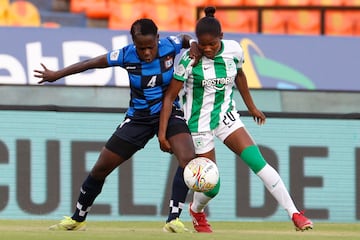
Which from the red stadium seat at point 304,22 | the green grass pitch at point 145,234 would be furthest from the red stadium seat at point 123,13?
the green grass pitch at point 145,234

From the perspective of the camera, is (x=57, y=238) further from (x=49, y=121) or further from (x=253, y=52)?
(x=253, y=52)

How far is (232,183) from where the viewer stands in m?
14.6

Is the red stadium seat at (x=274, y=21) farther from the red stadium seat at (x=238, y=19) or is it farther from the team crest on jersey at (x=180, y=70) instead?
the team crest on jersey at (x=180, y=70)

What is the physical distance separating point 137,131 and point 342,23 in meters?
10.2

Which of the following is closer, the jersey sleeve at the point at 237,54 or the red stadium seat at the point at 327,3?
the jersey sleeve at the point at 237,54

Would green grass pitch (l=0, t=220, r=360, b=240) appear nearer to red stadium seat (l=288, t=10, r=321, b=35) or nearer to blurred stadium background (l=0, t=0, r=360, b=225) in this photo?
blurred stadium background (l=0, t=0, r=360, b=225)

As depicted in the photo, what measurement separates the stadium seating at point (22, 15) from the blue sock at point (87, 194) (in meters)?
8.00

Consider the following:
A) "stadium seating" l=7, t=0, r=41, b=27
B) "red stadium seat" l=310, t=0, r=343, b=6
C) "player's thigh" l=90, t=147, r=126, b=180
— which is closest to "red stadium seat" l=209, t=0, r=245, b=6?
"red stadium seat" l=310, t=0, r=343, b=6

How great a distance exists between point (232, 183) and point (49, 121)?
234 cm

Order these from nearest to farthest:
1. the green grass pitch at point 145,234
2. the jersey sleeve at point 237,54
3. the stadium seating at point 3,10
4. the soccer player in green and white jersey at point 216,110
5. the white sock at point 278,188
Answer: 1. the green grass pitch at point 145,234
2. the soccer player in green and white jersey at point 216,110
3. the white sock at point 278,188
4. the jersey sleeve at point 237,54
5. the stadium seating at point 3,10

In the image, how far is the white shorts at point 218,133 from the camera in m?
10.9

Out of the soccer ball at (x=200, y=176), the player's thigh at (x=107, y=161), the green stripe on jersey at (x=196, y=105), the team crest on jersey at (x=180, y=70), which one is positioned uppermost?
the team crest on jersey at (x=180, y=70)

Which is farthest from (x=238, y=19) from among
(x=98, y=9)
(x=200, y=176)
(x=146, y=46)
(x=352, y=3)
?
(x=200, y=176)

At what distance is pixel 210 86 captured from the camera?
35.5 ft
